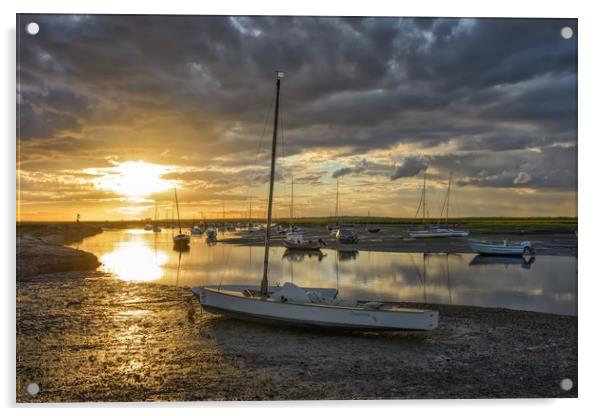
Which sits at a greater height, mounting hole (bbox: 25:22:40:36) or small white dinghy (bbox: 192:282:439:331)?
mounting hole (bbox: 25:22:40:36)

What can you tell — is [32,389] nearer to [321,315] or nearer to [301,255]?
[321,315]

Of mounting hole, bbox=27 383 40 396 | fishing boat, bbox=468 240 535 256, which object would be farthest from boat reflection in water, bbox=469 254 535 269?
mounting hole, bbox=27 383 40 396

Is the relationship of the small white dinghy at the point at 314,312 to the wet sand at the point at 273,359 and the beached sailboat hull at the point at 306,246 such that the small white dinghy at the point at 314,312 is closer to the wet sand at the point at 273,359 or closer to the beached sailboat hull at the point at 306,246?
the wet sand at the point at 273,359

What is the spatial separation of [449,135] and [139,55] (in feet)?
14.1

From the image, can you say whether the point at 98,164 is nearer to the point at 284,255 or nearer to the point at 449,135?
the point at 449,135

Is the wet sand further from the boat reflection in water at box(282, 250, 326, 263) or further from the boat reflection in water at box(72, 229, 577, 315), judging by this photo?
the boat reflection in water at box(282, 250, 326, 263)

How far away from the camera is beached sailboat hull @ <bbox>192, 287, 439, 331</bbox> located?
266 inches

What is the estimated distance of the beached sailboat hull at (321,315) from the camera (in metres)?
6.77

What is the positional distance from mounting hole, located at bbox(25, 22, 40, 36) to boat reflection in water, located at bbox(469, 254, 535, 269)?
1660cm

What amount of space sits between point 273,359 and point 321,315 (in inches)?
41.2

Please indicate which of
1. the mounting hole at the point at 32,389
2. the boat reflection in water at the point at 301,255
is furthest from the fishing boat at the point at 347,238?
the mounting hole at the point at 32,389
